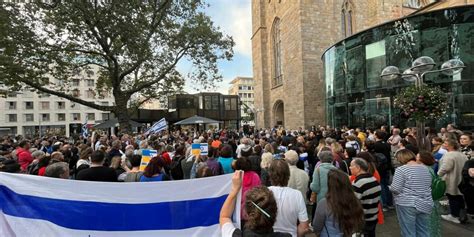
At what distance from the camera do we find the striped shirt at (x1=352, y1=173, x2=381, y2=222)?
133 inches

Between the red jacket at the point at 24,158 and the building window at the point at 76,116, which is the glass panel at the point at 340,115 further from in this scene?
the building window at the point at 76,116

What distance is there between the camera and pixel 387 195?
623cm

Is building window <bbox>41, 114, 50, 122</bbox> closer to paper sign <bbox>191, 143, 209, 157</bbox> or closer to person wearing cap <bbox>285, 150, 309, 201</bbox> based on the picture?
paper sign <bbox>191, 143, 209, 157</bbox>

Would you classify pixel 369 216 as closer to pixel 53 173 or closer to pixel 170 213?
pixel 170 213

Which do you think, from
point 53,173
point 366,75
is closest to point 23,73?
point 53,173

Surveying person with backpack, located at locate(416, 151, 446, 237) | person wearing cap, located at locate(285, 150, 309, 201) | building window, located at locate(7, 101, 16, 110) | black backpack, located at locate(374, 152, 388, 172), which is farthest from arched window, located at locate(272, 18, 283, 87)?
building window, located at locate(7, 101, 16, 110)

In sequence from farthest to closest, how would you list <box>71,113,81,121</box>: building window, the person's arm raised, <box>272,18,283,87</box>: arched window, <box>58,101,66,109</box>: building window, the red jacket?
<box>71,113,81,121</box>: building window → <box>58,101,66,109</box>: building window → <box>272,18,283,87</box>: arched window → the red jacket → the person's arm raised

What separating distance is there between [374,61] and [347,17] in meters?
10.9

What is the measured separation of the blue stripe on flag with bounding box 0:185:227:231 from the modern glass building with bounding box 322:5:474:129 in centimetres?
1330

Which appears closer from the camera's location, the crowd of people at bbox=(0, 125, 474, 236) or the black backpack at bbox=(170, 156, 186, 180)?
the crowd of people at bbox=(0, 125, 474, 236)

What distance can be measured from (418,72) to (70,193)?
8.84 m

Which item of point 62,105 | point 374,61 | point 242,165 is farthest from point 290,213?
point 62,105

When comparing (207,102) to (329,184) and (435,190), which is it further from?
(329,184)

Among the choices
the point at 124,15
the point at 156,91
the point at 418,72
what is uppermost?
the point at 124,15
